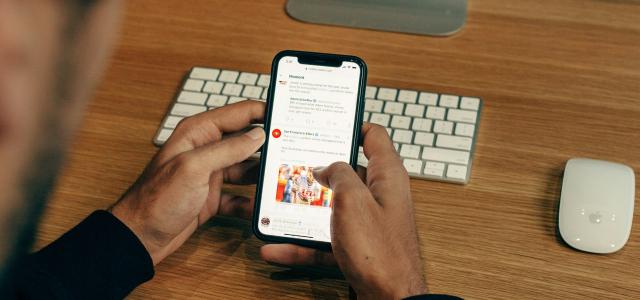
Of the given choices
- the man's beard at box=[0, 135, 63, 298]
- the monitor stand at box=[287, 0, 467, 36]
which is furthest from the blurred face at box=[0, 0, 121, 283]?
the monitor stand at box=[287, 0, 467, 36]

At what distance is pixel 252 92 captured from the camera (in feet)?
3.02

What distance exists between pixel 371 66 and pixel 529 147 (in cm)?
24

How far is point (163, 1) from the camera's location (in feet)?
3.65

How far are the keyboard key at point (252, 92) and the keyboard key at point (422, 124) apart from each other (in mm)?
200

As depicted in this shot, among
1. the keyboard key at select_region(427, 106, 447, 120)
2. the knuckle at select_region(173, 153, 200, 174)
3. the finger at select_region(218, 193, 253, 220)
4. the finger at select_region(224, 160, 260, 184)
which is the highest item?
the keyboard key at select_region(427, 106, 447, 120)

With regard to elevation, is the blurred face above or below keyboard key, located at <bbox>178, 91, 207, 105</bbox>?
above

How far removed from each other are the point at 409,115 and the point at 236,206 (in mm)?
243

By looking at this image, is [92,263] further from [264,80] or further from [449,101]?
[449,101]

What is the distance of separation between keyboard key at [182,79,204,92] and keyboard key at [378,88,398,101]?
0.23 metres

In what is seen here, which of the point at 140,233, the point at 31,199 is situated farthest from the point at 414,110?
the point at 31,199

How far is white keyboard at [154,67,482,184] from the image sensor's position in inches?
33.1

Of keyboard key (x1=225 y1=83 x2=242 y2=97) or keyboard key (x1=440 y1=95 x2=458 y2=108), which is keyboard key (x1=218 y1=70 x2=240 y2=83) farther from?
keyboard key (x1=440 y1=95 x2=458 y2=108)

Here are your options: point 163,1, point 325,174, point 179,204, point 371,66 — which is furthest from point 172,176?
point 163,1

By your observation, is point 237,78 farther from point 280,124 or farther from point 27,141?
point 27,141
